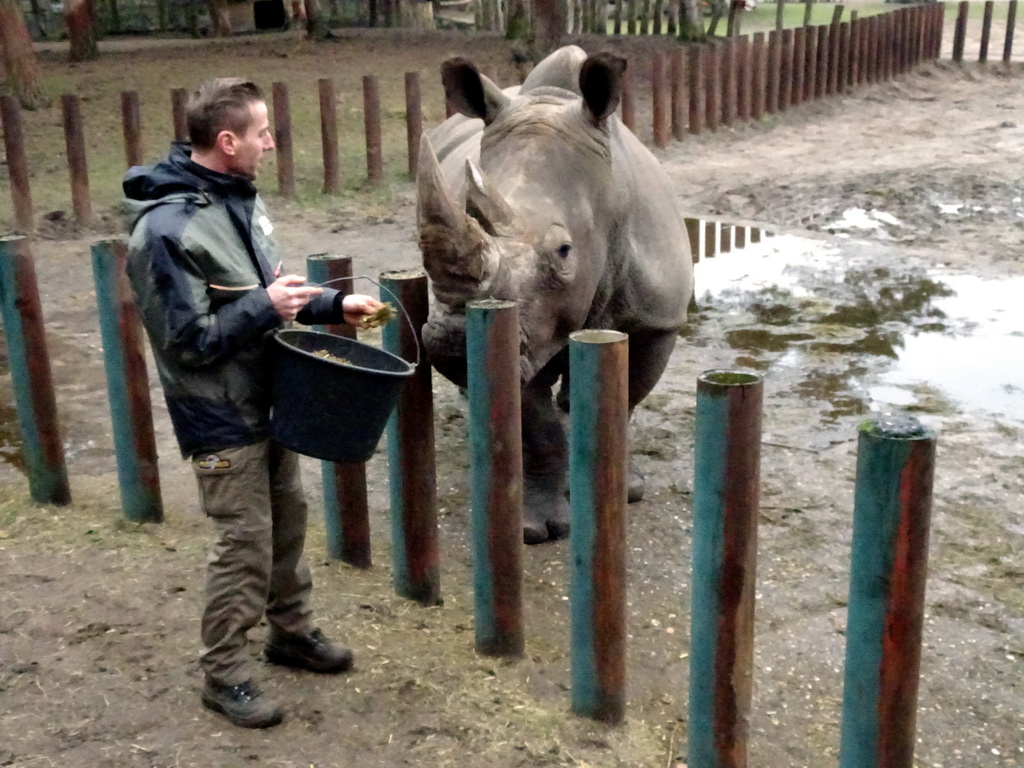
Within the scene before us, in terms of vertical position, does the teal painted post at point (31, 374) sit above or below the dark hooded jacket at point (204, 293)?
below

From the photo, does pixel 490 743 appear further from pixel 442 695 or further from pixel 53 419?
pixel 53 419

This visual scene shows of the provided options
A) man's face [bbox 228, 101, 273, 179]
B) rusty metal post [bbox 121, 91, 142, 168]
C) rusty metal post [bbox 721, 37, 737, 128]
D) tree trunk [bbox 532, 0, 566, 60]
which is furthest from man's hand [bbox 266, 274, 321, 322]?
tree trunk [bbox 532, 0, 566, 60]

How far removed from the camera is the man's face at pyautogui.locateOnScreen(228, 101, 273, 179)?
9.11ft

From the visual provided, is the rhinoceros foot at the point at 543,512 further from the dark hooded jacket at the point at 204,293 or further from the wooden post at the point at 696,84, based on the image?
the wooden post at the point at 696,84

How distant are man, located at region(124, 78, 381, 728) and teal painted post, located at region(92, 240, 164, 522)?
1206 mm

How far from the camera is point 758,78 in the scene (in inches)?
568

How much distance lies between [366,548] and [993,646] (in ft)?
6.57

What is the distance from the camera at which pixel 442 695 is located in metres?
3.03

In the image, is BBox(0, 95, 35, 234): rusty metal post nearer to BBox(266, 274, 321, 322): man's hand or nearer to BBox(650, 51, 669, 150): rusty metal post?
BBox(650, 51, 669, 150): rusty metal post

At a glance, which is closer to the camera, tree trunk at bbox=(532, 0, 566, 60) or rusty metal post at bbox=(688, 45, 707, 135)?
rusty metal post at bbox=(688, 45, 707, 135)

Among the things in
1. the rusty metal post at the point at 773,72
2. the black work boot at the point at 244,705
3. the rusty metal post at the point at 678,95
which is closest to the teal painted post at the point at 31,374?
the black work boot at the point at 244,705

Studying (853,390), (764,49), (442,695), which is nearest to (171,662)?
(442,695)

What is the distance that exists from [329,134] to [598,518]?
850 cm

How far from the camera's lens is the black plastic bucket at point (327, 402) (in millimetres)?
2742
